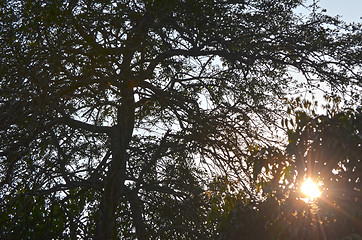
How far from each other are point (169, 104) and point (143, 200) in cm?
286

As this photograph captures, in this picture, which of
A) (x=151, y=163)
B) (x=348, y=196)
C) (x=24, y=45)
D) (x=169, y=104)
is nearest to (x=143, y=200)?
(x=151, y=163)

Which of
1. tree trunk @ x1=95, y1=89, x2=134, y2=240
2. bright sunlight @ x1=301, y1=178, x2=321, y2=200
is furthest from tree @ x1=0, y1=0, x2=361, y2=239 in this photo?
bright sunlight @ x1=301, y1=178, x2=321, y2=200

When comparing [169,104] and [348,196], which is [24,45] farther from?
[348,196]

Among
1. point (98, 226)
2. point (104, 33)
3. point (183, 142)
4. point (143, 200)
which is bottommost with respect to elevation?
point (98, 226)

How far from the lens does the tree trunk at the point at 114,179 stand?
1024cm

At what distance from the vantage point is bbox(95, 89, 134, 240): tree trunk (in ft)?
33.6

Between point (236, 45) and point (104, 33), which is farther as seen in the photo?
point (236, 45)

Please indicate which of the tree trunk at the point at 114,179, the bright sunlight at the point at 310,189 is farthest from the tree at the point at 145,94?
the bright sunlight at the point at 310,189

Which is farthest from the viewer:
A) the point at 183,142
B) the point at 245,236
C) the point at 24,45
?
the point at 183,142

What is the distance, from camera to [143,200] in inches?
466

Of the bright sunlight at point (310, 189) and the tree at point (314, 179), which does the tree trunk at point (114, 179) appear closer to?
A: the tree at point (314, 179)

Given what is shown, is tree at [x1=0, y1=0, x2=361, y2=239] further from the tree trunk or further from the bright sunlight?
the bright sunlight

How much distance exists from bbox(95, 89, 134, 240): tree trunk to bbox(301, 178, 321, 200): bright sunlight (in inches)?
205

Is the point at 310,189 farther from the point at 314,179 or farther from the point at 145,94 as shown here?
the point at 145,94
